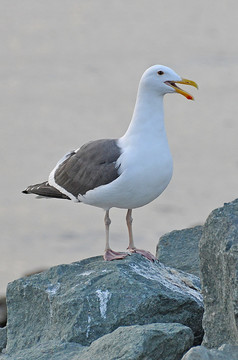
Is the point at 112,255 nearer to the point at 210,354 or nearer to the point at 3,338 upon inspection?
the point at 3,338

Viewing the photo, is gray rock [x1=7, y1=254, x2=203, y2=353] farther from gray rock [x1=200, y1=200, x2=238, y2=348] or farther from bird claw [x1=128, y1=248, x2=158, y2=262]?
gray rock [x1=200, y1=200, x2=238, y2=348]

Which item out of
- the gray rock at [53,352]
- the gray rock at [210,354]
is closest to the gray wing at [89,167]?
the gray rock at [53,352]

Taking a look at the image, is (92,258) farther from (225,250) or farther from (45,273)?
(225,250)

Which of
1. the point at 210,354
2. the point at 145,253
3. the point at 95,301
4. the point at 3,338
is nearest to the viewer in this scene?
the point at 210,354

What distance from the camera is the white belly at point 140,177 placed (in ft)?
28.0

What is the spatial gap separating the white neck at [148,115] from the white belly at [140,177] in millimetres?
172

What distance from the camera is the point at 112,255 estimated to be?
345 inches

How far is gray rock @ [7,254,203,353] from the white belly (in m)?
0.59

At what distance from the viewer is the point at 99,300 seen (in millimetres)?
8008

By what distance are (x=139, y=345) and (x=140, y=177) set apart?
217cm

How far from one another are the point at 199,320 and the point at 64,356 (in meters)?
1.62

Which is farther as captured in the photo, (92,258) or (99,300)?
(92,258)

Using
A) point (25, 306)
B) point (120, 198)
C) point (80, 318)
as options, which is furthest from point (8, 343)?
point (120, 198)

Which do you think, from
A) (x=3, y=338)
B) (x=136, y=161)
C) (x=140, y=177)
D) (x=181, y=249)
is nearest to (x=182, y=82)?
(x=136, y=161)
